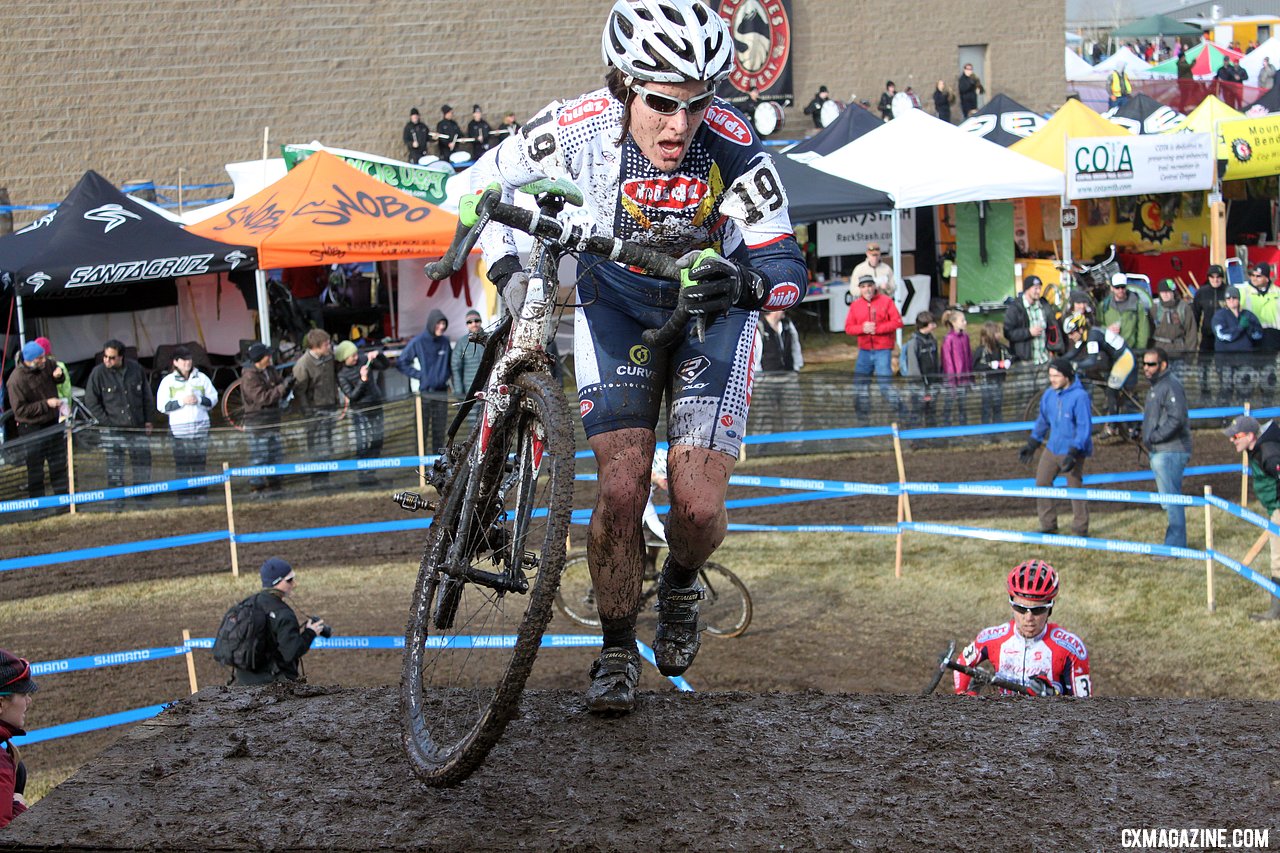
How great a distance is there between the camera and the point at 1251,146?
24047 mm

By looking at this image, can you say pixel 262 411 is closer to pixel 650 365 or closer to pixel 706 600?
pixel 706 600

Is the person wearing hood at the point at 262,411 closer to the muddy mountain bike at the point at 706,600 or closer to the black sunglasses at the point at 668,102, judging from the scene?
the muddy mountain bike at the point at 706,600

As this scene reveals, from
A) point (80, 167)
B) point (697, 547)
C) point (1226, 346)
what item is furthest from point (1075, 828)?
point (80, 167)

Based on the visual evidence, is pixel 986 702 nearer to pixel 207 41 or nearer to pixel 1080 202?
pixel 1080 202

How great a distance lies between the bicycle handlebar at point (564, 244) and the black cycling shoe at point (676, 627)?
3.72ft

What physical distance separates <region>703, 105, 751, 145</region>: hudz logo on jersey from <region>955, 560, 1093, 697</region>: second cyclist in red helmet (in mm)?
3510

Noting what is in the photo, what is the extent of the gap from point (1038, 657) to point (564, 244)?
4259 mm

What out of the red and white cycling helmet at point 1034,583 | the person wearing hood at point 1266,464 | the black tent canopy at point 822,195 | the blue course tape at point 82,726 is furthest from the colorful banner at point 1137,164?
the blue course tape at point 82,726

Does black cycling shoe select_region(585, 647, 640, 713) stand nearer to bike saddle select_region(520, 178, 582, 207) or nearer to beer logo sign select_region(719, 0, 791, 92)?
bike saddle select_region(520, 178, 582, 207)

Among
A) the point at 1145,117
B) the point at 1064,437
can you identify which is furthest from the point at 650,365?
the point at 1145,117

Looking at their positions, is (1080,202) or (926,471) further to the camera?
(1080,202)

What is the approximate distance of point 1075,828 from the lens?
3.79 m

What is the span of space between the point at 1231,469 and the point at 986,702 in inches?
382

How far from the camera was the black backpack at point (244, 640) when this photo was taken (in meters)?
8.31
